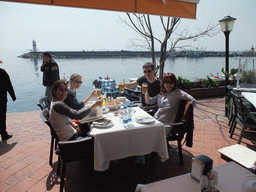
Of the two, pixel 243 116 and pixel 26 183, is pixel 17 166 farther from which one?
pixel 243 116

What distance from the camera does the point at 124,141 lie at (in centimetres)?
193

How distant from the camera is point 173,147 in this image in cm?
300

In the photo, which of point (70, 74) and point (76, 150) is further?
point (70, 74)

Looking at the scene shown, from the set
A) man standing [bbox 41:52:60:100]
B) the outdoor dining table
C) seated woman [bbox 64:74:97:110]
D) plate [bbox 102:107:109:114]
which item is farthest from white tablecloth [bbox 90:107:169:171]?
man standing [bbox 41:52:60:100]

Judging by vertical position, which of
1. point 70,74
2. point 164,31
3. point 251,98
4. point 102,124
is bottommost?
point 102,124

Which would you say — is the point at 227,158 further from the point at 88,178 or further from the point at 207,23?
the point at 207,23

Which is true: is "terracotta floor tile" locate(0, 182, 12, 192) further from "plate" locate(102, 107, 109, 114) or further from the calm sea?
the calm sea

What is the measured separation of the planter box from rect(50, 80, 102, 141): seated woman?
515cm

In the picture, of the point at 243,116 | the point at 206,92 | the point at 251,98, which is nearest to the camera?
the point at 243,116

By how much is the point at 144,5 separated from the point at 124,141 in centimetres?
171

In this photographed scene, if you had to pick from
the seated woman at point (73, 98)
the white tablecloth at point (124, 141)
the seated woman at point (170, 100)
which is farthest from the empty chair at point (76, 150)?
the seated woman at point (170, 100)

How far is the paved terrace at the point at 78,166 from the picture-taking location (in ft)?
6.97

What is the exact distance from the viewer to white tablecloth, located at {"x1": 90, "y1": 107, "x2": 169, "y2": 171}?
1.85m

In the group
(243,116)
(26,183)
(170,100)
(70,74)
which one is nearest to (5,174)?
(26,183)
